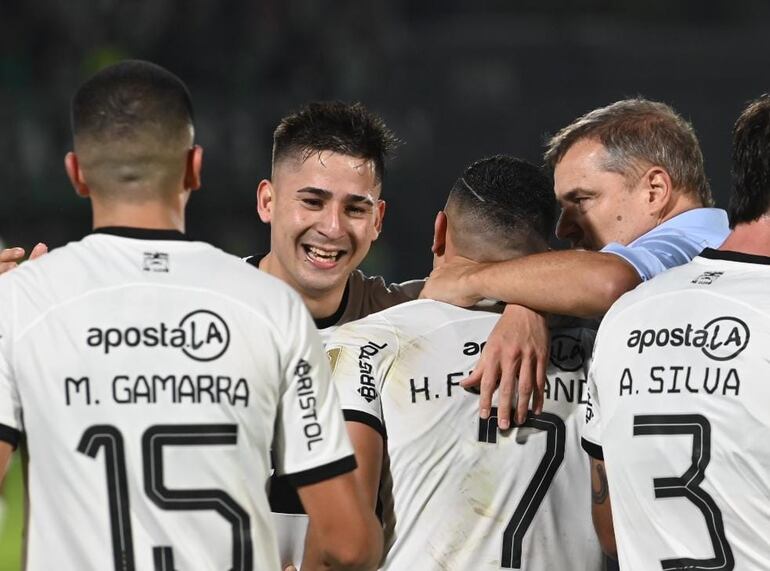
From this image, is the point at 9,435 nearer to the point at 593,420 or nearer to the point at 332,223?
the point at 593,420

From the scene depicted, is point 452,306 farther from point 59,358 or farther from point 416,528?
point 59,358

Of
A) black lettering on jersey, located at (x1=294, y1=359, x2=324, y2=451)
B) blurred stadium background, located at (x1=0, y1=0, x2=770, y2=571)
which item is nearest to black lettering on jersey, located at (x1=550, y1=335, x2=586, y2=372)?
black lettering on jersey, located at (x1=294, y1=359, x2=324, y2=451)

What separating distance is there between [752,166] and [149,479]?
1577mm

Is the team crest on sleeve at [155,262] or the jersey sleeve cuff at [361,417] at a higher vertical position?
the team crest on sleeve at [155,262]

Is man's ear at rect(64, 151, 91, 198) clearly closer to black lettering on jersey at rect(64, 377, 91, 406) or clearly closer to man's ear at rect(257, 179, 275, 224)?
black lettering on jersey at rect(64, 377, 91, 406)

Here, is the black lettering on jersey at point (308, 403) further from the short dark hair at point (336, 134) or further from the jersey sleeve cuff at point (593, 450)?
the short dark hair at point (336, 134)

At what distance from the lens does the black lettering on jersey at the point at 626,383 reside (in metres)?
3.03

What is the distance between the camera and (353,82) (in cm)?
1528

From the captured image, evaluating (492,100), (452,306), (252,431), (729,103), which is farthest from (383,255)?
(252,431)

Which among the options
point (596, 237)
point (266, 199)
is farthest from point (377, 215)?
point (596, 237)

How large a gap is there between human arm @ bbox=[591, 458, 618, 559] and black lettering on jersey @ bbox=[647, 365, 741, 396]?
1.20ft

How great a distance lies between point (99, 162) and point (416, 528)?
1.35 metres

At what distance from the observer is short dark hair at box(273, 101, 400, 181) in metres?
4.33

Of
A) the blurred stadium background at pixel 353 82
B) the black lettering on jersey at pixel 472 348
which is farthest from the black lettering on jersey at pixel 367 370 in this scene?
the blurred stadium background at pixel 353 82
